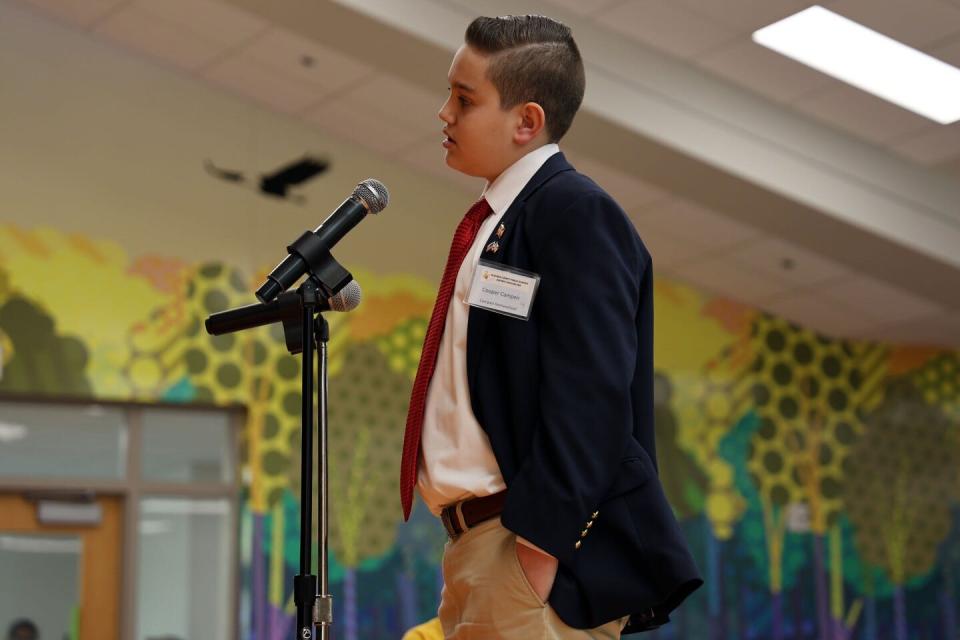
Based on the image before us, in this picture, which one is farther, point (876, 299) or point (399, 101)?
point (876, 299)

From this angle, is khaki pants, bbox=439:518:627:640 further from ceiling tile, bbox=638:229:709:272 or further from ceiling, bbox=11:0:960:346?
ceiling tile, bbox=638:229:709:272

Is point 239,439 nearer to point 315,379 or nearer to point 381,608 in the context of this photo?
point 381,608

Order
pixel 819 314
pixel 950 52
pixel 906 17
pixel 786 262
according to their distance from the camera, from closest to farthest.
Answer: pixel 906 17, pixel 950 52, pixel 786 262, pixel 819 314

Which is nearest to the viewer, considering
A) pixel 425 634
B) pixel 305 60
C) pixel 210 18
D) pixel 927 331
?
pixel 425 634

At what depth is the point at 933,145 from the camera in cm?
665

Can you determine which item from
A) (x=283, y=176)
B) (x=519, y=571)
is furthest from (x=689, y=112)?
(x=519, y=571)

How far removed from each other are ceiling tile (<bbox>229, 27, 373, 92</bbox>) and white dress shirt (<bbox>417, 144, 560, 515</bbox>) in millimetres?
5097

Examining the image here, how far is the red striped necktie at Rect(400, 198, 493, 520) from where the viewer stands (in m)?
1.62

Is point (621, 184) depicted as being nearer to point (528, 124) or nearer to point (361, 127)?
point (361, 127)

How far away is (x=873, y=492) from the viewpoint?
8.70 metres

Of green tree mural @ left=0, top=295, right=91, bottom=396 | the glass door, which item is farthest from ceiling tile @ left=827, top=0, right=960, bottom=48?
the glass door

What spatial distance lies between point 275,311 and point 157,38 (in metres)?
5.56

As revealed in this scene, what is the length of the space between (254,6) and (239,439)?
2.39 m

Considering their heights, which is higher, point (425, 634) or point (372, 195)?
point (372, 195)
